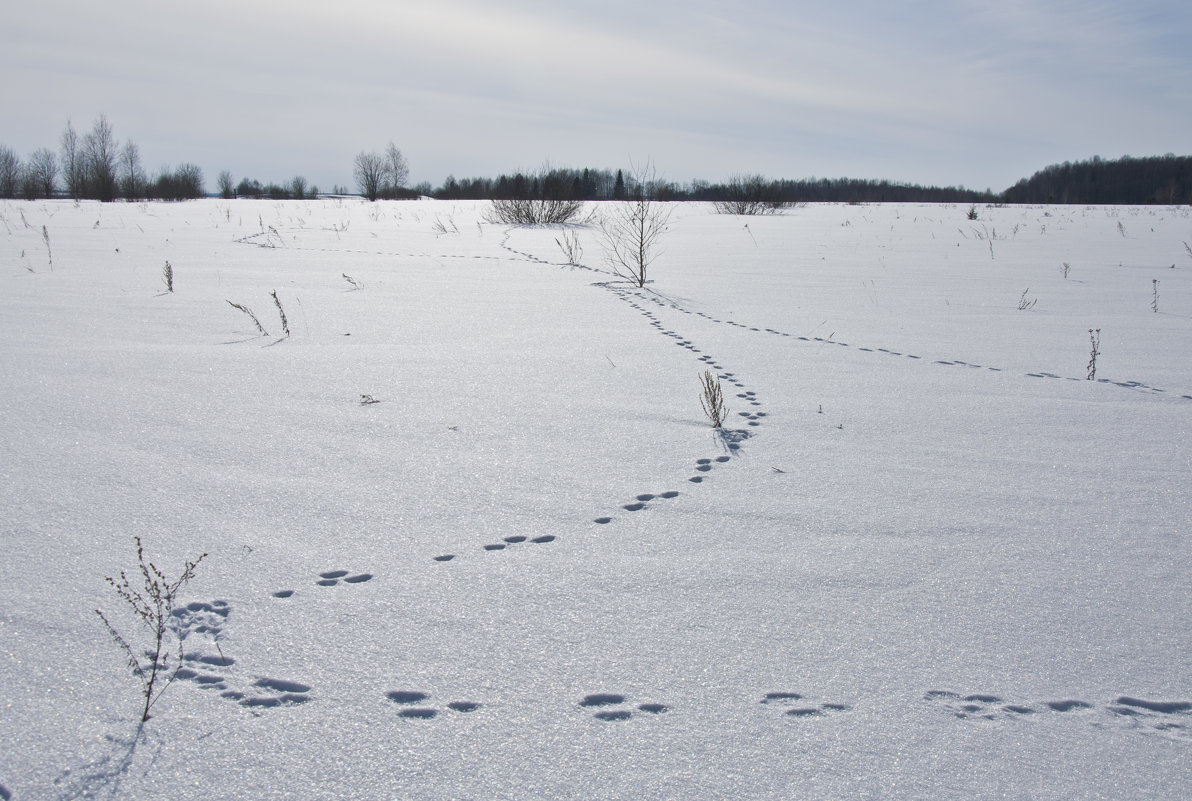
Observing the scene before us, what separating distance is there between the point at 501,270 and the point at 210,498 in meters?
4.94

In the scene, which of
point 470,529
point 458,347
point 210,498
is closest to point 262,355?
point 458,347

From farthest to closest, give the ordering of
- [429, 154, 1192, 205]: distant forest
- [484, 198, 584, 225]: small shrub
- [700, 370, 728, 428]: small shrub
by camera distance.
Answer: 1. [429, 154, 1192, 205]: distant forest
2. [484, 198, 584, 225]: small shrub
3. [700, 370, 728, 428]: small shrub

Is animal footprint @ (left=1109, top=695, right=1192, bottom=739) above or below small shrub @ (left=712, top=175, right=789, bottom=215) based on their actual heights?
below

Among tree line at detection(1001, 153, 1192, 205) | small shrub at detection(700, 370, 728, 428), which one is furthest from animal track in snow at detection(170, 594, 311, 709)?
tree line at detection(1001, 153, 1192, 205)

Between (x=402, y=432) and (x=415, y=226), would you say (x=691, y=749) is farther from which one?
(x=415, y=226)

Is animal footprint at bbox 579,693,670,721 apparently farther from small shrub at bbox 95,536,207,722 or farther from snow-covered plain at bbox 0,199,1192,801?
small shrub at bbox 95,536,207,722

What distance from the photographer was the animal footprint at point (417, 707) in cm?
132

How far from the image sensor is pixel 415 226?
11805 millimetres

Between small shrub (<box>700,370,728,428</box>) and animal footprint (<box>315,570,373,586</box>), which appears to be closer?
animal footprint (<box>315,570,373,586</box>)

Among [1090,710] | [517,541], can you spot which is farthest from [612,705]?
[1090,710]

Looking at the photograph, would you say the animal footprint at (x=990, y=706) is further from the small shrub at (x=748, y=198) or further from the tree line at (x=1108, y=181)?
the tree line at (x=1108, y=181)

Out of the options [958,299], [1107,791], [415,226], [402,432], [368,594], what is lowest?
[1107,791]

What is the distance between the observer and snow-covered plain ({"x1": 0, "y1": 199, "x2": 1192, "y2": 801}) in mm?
1232

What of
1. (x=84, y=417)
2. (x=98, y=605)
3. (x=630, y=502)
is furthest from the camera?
(x=84, y=417)
